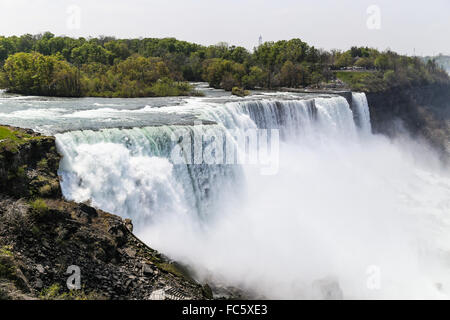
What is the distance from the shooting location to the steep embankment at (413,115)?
37.0 meters

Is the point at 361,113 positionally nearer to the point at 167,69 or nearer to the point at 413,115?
the point at 413,115

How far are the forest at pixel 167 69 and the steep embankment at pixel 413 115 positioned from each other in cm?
129

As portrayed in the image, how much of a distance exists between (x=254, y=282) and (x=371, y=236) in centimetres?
695

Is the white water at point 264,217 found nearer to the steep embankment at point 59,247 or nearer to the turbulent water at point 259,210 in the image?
the turbulent water at point 259,210

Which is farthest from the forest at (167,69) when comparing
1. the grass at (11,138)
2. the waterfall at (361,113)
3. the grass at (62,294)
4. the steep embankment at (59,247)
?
the grass at (62,294)

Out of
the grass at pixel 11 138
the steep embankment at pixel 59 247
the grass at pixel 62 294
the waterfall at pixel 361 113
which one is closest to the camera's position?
the grass at pixel 62 294

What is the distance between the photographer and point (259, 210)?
15.8 metres

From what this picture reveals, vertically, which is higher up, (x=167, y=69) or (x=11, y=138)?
(x=167, y=69)

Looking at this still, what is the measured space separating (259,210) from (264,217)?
0.48m

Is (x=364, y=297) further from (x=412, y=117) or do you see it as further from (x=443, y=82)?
(x=443, y=82)

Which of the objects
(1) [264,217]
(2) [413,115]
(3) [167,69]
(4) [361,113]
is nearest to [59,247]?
(1) [264,217]

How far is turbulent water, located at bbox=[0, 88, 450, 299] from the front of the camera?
1206 cm

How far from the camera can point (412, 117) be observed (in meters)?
41.0
